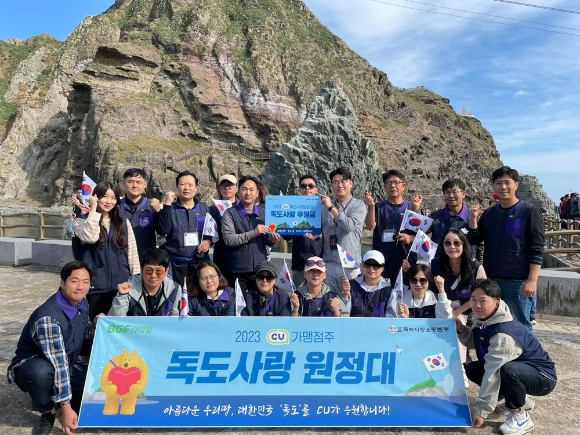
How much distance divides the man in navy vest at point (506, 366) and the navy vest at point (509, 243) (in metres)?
0.92

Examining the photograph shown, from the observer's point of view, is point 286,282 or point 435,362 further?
point 286,282

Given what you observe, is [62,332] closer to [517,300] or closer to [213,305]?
[213,305]

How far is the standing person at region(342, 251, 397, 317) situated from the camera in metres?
3.96

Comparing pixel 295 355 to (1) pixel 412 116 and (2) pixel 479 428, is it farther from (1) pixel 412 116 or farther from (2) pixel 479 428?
(1) pixel 412 116

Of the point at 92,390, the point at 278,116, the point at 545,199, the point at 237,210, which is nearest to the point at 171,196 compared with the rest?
the point at 237,210

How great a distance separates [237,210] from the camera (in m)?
4.92

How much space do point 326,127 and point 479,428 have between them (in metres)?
42.9

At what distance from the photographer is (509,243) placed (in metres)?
4.06

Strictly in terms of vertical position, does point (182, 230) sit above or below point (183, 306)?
above

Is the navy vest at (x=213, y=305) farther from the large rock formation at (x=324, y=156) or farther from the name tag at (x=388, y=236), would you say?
the large rock formation at (x=324, y=156)

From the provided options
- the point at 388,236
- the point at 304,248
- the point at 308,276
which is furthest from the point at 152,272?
the point at 388,236

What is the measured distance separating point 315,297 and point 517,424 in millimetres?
1982

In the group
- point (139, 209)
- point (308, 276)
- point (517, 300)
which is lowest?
point (517, 300)

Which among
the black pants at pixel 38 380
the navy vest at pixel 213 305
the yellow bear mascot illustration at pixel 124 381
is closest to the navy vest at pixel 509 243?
the navy vest at pixel 213 305
